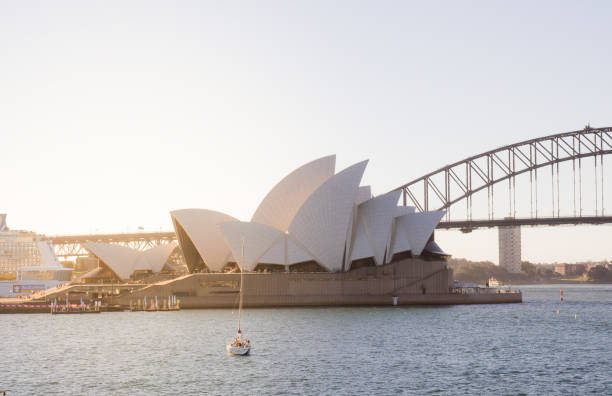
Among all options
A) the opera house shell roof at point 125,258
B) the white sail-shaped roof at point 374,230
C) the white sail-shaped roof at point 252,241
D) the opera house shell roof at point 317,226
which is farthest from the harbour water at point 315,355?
the opera house shell roof at point 125,258

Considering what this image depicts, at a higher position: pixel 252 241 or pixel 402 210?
pixel 402 210

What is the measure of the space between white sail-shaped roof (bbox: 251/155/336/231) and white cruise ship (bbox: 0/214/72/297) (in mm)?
33194

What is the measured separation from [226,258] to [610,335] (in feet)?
154

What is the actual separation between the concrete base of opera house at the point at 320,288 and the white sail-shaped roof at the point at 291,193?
6.46 metres

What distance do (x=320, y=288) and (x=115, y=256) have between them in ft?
108

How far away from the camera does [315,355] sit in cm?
4253

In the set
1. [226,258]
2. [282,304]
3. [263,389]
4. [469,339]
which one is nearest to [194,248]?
[226,258]

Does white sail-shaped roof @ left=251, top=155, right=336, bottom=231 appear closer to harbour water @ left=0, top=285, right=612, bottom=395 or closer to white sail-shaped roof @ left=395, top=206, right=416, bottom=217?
white sail-shaped roof @ left=395, top=206, right=416, bottom=217

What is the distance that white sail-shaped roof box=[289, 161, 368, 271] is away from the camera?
81250mm

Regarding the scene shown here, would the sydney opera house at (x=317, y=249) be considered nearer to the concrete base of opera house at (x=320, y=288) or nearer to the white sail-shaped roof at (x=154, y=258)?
the concrete base of opera house at (x=320, y=288)

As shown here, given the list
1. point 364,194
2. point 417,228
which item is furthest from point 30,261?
point 417,228

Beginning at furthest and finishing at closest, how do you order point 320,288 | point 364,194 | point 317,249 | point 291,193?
point 364,194 < point 291,193 < point 317,249 < point 320,288

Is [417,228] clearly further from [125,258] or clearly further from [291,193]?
[125,258]

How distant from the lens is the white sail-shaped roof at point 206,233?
8825 cm
